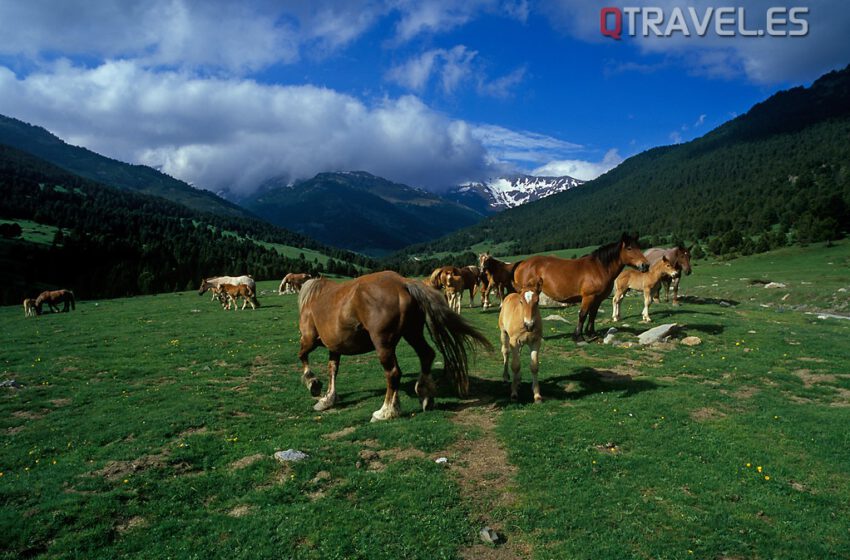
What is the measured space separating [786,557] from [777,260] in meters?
95.9

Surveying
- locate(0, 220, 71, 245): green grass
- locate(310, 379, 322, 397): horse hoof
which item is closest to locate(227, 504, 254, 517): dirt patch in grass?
locate(310, 379, 322, 397): horse hoof

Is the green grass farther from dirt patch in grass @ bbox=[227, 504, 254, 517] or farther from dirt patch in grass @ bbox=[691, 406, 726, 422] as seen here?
dirt patch in grass @ bbox=[691, 406, 726, 422]

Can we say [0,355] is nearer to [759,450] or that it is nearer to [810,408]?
[759,450]

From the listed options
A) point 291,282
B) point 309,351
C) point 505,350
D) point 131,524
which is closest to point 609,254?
point 505,350

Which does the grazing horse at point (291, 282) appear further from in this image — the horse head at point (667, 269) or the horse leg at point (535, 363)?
the horse leg at point (535, 363)

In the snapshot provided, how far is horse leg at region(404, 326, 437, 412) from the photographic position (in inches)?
429

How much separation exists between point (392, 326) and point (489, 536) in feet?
17.2

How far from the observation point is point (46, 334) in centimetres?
2686

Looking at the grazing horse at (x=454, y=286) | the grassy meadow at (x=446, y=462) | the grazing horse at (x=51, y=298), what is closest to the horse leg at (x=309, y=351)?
the grassy meadow at (x=446, y=462)

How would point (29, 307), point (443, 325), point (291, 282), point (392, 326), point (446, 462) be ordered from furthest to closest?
point (291, 282) → point (29, 307) → point (443, 325) → point (392, 326) → point (446, 462)

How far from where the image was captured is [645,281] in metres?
22.9

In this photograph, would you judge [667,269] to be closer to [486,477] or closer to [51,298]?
[486,477]

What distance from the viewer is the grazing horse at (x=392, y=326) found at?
413 inches

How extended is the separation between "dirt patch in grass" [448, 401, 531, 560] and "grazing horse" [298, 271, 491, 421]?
1610 mm
